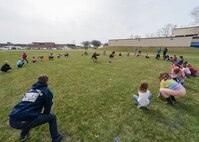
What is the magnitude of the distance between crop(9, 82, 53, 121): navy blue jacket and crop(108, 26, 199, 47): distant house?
54.4 meters

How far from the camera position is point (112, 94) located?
612 cm

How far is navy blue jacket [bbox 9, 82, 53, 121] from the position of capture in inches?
109

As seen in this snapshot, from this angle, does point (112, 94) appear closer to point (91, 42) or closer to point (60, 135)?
point (60, 135)

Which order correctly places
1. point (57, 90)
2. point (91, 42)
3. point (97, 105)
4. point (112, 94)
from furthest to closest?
point (91, 42) → point (57, 90) → point (112, 94) → point (97, 105)

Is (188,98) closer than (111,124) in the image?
No

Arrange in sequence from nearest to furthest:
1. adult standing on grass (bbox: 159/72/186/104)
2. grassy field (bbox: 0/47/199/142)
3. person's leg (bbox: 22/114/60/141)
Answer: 1. person's leg (bbox: 22/114/60/141)
2. grassy field (bbox: 0/47/199/142)
3. adult standing on grass (bbox: 159/72/186/104)

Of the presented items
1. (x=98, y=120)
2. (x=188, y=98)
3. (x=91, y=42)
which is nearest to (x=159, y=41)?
(x=188, y=98)

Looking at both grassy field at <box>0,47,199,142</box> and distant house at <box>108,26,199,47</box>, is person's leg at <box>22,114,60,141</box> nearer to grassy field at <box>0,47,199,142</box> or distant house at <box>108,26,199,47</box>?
grassy field at <box>0,47,199,142</box>

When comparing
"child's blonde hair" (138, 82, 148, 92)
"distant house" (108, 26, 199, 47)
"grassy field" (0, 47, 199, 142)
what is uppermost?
"distant house" (108, 26, 199, 47)

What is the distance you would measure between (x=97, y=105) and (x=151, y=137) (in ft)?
7.51

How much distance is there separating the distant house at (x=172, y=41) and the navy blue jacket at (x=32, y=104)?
5443cm

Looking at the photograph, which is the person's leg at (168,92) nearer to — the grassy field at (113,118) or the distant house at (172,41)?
the grassy field at (113,118)

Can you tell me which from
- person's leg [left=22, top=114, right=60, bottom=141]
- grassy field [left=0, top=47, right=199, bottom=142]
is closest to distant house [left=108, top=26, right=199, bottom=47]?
grassy field [left=0, top=47, right=199, bottom=142]

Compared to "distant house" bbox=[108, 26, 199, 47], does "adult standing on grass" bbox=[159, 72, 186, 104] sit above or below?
below
